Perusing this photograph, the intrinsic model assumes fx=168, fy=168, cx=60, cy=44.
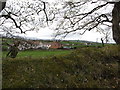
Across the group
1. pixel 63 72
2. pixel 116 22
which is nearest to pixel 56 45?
pixel 116 22

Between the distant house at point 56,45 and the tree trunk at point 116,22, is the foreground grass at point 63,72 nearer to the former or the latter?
the tree trunk at point 116,22

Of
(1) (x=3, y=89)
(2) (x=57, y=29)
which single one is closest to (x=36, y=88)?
(1) (x=3, y=89)

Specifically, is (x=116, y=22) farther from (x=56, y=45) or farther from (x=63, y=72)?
A: (x=63, y=72)

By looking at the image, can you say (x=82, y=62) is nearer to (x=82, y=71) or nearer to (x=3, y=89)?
(x=82, y=71)

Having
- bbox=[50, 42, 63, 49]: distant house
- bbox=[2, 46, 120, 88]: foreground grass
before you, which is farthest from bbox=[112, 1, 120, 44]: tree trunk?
bbox=[2, 46, 120, 88]: foreground grass

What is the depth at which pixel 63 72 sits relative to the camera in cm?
606

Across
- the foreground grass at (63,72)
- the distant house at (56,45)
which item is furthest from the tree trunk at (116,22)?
the foreground grass at (63,72)

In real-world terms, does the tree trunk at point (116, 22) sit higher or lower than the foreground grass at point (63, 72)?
higher

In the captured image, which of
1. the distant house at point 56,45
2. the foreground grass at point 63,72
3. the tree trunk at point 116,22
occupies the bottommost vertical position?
the foreground grass at point 63,72

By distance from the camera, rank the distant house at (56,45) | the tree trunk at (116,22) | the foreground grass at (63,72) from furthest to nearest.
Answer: the distant house at (56,45) < the tree trunk at (116,22) < the foreground grass at (63,72)

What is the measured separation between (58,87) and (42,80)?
567 mm

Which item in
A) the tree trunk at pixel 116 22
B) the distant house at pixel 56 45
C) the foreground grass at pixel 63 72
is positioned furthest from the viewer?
the distant house at pixel 56 45

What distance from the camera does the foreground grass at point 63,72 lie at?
5.42 metres

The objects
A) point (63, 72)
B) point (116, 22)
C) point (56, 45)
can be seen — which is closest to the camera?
point (63, 72)
